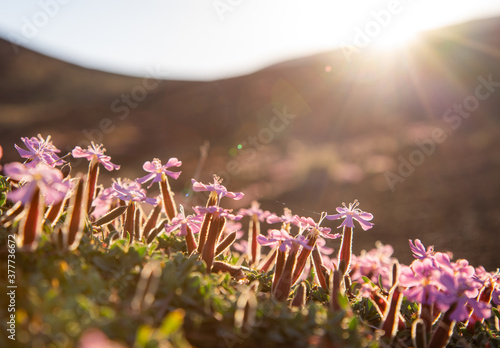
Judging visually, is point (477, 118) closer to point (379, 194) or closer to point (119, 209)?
point (379, 194)

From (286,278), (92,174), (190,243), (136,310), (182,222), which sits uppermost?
(92,174)

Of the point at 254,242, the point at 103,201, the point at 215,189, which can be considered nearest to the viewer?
the point at 215,189

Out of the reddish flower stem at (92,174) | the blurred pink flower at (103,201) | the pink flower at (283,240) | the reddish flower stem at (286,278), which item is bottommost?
the reddish flower stem at (286,278)

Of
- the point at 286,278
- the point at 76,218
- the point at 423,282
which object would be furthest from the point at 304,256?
the point at 76,218

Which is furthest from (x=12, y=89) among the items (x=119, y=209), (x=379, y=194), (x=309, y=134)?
(x=119, y=209)

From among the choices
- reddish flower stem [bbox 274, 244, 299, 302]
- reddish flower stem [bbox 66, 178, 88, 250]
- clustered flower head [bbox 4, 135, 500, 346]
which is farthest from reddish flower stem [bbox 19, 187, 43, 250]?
reddish flower stem [bbox 274, 244, 299, 302]

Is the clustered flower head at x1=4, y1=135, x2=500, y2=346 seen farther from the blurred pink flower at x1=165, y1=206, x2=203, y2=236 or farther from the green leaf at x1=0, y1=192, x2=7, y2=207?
the green leaf at x1=0, y1=192, x2=7, y2=207

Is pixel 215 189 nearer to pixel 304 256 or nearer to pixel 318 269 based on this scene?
pixel 304 256

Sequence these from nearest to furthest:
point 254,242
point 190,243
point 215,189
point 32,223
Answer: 1. point 32,223
2. point 215,189
3. point 190,243
4. point 254,242

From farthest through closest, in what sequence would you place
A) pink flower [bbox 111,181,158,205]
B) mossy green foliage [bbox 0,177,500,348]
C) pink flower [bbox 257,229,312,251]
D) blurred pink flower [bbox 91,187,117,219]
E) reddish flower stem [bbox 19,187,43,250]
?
blurred pink flower [bbox 91,187,117,219] → pink flower [bbox 111,181,158,205] → pink flower [bbox 257,229,312,251] → reddish flower stem [bbox 19,187,43,250] → mossy green foliage [bbox 0,177,500,348]

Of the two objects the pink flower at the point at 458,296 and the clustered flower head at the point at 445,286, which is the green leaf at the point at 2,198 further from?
the pink flower at the point at 458,296

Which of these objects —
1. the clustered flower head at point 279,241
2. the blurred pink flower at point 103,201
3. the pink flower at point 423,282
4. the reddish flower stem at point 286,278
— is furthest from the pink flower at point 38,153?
the pink flower at point 423,282

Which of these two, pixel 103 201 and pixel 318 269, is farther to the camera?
pixel 103 201
